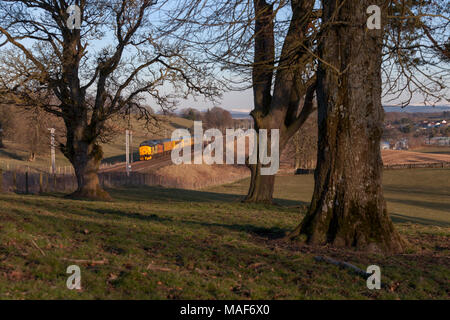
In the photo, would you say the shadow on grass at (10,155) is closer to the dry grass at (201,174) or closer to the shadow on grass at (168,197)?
the dry grass at (201,174)

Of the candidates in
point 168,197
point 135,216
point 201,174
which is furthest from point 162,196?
point 201,174

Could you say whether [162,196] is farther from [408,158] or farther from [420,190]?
[408,158]

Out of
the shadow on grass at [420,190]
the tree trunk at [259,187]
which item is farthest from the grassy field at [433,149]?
the tree trunk at [259,187]

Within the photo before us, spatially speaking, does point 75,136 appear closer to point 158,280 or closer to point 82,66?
point 82,66

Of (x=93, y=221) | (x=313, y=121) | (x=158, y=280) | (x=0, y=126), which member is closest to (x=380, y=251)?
(x=158, y=280)

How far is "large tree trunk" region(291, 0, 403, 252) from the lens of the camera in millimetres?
8789

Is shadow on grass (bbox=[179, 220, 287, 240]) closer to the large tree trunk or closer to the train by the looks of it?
the large tree trunk

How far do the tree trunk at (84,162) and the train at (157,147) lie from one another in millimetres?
52648

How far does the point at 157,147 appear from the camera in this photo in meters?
76.2

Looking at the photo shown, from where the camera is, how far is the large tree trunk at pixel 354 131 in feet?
28.8

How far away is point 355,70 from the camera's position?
346 inches

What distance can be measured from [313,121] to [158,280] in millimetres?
62259

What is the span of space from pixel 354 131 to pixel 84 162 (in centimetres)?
1506
